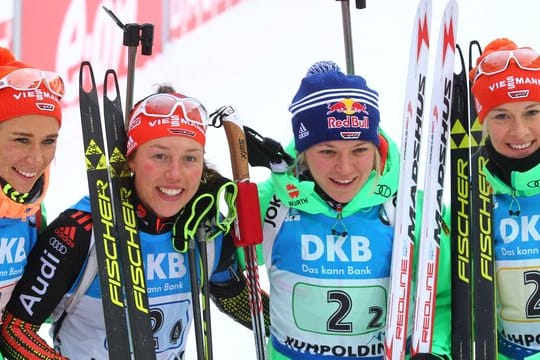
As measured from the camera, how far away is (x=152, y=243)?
3.29 m

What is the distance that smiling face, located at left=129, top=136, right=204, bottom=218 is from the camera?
10.5 feet

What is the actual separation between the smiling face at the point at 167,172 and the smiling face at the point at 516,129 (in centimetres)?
110

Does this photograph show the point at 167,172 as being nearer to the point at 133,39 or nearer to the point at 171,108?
the point at 171,108

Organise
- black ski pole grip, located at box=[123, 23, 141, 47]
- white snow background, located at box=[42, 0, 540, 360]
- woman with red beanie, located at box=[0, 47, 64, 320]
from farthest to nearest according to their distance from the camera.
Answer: white snow background, located at box=[42, 0, 540, 360] < black ski pole grip, located at box=[123, 23, 141, 47] < woman with red beanie, located at box=[0, 47, 64, 320]

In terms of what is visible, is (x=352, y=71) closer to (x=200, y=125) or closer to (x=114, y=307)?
(x=200, y=125)

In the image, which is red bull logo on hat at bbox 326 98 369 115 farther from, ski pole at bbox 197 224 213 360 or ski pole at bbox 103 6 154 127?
ski pole at bbox 103 6 154 127

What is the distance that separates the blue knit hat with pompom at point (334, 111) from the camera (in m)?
3.30

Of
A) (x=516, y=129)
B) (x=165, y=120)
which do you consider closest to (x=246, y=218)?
(x=165, y=120)

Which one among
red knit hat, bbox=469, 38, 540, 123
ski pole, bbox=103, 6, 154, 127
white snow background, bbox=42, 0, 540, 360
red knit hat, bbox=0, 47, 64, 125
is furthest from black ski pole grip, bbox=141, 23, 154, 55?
white snow background, bbox=42, 0, 540, 360

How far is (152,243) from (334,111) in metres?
0.82

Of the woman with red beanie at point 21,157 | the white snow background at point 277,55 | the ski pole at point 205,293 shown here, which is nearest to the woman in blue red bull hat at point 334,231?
the ski pole at point 205,293

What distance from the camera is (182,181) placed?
320cm

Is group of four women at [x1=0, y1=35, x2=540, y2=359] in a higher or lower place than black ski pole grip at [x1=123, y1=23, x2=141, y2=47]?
lower

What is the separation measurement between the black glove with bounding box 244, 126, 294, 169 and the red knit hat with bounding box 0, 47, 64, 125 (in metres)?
0.75
